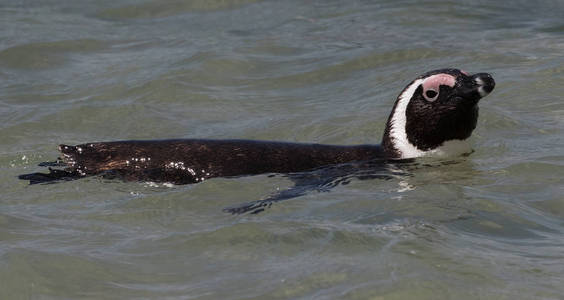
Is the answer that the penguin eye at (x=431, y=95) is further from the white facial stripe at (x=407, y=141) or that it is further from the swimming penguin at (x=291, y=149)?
the white facial stripe at (x=407, y=141)

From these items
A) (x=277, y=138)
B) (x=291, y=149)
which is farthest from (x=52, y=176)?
(x=277, y=138)

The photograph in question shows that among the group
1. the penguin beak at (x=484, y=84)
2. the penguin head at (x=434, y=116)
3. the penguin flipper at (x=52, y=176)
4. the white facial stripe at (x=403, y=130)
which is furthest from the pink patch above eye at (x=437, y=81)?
the penguin flipper at (x=52, y=176)

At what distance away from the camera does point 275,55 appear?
534 inches

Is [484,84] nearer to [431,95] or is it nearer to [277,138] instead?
[431,95]

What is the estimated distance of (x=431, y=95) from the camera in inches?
330

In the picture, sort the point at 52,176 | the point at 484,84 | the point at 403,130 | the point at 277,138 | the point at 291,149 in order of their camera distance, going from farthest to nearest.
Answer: the point at 277,138
the point at 403,130
the point at 291,149
the point at 52,176
the point at 484,84

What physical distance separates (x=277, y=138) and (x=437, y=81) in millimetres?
2223

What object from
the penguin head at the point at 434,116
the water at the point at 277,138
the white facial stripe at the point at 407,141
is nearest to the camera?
the water at the point at 277,138

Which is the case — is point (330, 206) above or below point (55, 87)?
below

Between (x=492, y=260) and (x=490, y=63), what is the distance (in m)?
6.48

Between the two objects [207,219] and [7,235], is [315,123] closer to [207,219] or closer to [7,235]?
[207,219]

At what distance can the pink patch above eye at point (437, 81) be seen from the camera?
8.27 m

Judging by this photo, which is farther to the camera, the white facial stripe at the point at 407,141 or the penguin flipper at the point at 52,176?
the white facial stripe at the point at 407,141

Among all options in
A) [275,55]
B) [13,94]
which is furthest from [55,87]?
[275,55]
